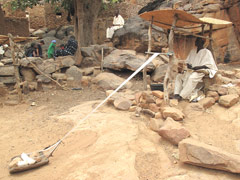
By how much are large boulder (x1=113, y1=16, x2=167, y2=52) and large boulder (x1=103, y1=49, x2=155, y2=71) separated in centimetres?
143

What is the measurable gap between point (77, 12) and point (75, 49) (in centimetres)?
194

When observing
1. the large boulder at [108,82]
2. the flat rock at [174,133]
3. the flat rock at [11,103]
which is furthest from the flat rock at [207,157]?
the flat rock at [11,103]

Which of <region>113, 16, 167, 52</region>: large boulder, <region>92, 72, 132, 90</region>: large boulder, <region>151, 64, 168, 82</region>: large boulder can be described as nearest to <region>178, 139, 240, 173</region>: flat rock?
<region>92, 72, 132, 90</region>: large boulder

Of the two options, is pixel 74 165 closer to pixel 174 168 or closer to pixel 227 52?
pixel 174 168

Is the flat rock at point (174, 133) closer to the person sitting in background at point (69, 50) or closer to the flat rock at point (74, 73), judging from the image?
the flat rock at point (74, 73)

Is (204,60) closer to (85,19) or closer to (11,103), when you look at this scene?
(11,103)

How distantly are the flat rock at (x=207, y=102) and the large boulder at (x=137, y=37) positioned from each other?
5.70 m

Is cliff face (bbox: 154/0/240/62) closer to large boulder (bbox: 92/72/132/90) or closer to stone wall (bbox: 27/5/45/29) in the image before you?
large boulder (bbox: 92/72/132/90)

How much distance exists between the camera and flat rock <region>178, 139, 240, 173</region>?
7.26 ft

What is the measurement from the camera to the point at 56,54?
9.15 m

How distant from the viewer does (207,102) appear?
428 centimetres

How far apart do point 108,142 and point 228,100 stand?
2683 mm

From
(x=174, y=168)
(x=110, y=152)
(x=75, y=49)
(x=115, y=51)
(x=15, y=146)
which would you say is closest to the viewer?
(x=174, y=168)

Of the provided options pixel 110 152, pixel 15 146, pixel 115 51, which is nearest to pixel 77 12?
pixel 115 51
